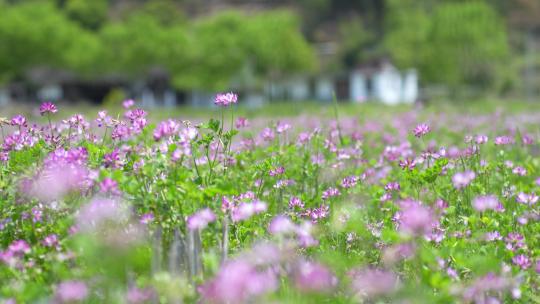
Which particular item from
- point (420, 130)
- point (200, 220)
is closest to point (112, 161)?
point (200, 220)

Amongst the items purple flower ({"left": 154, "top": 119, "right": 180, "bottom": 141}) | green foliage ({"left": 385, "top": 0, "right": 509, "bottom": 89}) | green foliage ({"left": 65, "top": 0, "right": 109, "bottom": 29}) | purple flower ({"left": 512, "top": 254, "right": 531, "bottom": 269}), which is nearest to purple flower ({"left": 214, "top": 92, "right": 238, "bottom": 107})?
purple flower ({"left": 154, "top": 119, "right": 180, "bottom": 141})

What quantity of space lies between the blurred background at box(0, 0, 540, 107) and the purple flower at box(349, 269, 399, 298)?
39.4 m

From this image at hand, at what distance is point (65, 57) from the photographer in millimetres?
53156

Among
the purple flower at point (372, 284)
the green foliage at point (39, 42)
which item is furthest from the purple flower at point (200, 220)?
the green foliage at point (39, 42)

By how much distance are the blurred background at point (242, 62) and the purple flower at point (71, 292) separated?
39504 mm

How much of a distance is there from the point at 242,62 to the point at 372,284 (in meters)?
50.9

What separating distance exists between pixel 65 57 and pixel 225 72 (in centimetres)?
1357

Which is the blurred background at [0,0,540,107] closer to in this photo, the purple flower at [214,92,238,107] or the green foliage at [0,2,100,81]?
the green foliage at [0,2,100,81]

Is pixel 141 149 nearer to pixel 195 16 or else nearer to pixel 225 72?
pixel 225 72

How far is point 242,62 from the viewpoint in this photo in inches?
2077

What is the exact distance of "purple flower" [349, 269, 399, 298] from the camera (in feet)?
8.32

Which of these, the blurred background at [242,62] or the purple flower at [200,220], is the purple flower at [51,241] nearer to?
the purple flower at [200,220]

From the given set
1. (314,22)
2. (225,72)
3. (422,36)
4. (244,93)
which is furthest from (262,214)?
(314,22)

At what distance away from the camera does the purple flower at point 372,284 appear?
2.54 meters
